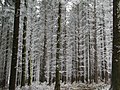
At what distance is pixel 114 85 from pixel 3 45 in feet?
92.0

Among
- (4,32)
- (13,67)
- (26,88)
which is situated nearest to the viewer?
(13,67)

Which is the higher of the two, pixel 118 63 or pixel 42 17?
pixel 42 17

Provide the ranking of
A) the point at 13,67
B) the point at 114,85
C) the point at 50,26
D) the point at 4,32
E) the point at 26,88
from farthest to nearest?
1. the point at 4,32
2. the point at 50,26
3. the point at 26,88
4. the point at 13,67
5. the point at 114,85

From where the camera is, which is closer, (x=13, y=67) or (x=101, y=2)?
(x=13, y=67)

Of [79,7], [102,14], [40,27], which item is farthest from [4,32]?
[102,14]

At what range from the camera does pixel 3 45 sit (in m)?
33.3

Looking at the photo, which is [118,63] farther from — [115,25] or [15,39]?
[15,39]

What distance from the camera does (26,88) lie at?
1900 cm

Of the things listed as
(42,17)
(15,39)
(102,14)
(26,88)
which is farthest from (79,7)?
(15,39)

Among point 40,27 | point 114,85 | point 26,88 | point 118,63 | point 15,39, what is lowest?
point 26,88

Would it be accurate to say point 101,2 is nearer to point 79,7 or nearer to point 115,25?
point 79,7

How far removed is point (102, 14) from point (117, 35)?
74.0 feet

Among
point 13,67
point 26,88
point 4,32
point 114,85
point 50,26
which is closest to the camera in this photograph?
point 114,85

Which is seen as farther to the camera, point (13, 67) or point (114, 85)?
point (13, 67)
